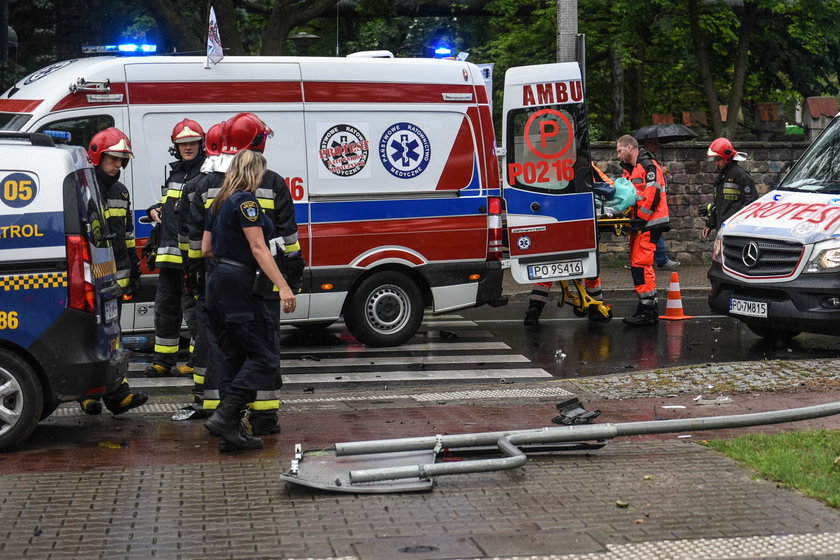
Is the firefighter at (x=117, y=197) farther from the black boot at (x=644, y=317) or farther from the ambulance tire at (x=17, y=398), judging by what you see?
the black boot at (x=644, y=317)

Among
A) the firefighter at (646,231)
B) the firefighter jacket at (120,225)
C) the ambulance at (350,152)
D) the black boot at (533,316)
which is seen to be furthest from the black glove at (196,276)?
the firefighter at (646,231)

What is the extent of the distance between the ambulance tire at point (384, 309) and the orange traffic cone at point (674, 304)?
345 centimetres

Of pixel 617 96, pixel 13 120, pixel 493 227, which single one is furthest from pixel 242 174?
pixel 617 96

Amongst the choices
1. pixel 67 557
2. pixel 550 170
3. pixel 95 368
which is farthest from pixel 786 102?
pixel 67 557

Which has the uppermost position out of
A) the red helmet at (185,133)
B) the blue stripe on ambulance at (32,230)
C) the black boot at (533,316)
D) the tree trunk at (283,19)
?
the tree trunk at (283,19)

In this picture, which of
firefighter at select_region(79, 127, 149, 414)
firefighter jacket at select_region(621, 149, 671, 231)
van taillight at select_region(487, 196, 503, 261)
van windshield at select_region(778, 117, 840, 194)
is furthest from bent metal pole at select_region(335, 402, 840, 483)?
firefighter jacket at select_region(621, 149, 671, 231)

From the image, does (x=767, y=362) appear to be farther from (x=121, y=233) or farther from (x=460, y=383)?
(x=121, y=233)

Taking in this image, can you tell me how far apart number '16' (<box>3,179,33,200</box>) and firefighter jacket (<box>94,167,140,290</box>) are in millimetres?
2068

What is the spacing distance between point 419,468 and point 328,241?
5364 millimetres

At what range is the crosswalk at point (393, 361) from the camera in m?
10.1

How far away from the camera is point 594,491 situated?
5824 mm

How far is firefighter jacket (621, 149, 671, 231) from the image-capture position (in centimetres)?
1293

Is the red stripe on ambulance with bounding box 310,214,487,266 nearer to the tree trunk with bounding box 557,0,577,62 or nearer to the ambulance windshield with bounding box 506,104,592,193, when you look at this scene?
the ambulance windshield with bounding box 506,104,592,193

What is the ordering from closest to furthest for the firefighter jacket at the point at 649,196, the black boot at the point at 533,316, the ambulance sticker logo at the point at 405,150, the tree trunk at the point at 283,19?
the ambulance sticker logo at the point at 405,150, the firefighter jacket at the point at 649,196, the black boot at the point at 533,316, the tree trunk at the point at 283,19
